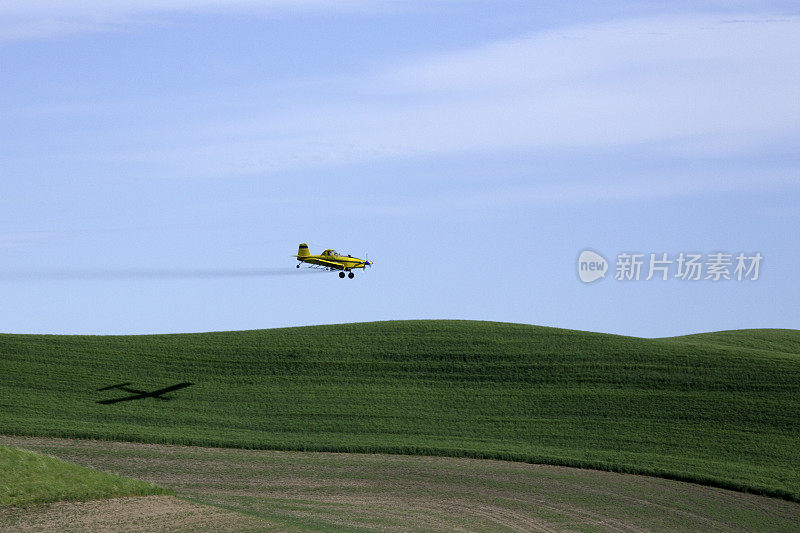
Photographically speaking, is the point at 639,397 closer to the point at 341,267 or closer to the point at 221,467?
the point at 341,267

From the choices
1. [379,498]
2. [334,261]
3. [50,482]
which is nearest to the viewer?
[50,482]

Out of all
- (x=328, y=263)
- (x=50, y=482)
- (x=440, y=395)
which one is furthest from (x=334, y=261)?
(x=50, y=482)

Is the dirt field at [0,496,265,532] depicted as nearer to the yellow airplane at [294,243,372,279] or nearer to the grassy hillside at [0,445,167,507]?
the grassy hillside at [0,445,167,507]

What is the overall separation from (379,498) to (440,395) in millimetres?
19002

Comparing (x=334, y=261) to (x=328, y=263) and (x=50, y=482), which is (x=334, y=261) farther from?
(x=50, y=482)

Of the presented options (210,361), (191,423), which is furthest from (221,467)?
(210,361)

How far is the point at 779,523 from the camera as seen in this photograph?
35781mm

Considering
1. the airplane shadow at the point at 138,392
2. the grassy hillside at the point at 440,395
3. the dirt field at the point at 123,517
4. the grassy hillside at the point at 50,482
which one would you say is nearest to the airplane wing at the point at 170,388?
the airplane shadow at the point at 138,392

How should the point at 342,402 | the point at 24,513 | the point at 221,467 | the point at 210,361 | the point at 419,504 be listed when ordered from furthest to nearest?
1. the point at 210,361
2. the point at 342,402
3. the point at 221,467
4. the point at 419,504
5. the point at 24,513

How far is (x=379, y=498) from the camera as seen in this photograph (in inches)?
1438

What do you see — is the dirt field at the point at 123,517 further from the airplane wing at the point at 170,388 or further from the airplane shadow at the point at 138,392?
the airplane wing at the point at 170,388

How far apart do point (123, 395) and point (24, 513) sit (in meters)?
26.6

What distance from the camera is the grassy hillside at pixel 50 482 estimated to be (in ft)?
102

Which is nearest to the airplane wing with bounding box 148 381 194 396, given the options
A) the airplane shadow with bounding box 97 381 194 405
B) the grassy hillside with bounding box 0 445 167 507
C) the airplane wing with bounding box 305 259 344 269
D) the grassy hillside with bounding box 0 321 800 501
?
the airplane shadow with bounding box 97 381 194 405
